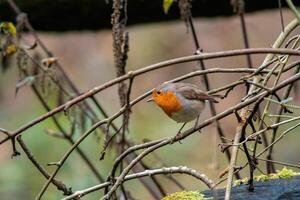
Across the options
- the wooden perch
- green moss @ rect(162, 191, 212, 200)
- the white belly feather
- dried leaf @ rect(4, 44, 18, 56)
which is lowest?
the wooden perch

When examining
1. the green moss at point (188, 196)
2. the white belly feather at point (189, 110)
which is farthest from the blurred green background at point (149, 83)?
the green moss at point (188, 196)

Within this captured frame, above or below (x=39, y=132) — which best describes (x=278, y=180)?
above

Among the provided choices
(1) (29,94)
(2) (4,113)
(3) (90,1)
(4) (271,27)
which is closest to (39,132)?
(2) (4,113)

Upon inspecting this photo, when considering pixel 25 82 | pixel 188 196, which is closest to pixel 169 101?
pixel 188 196

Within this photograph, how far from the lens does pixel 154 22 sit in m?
4.13

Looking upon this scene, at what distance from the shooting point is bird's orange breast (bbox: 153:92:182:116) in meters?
2.19

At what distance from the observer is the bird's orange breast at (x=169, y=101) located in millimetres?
2188

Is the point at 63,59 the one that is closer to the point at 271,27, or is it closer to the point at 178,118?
the point at 271,27

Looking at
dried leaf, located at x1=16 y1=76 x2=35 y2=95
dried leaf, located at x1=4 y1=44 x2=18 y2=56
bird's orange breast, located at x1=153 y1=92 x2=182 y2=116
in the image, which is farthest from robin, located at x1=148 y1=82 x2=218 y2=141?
dried leaf, located at x1=4 y1=44 x2=18 y2=56

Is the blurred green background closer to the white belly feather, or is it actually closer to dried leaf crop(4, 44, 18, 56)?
dried leaf crop(4, 44, 18, 56)

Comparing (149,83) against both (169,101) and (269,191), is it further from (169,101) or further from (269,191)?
(269,191)

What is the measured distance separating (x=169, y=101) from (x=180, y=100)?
1.3 inches

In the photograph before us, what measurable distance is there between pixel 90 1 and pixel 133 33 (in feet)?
17.4

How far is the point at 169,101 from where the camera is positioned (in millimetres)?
2199
